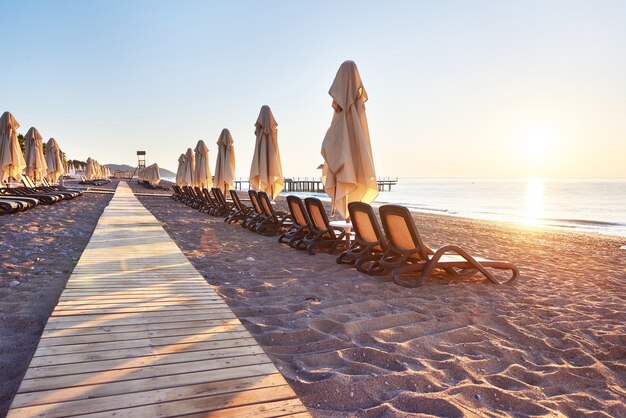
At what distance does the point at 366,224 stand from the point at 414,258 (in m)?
0.74

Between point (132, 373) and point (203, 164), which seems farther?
point (203, 164)

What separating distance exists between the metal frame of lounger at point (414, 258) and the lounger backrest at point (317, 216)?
157 centimetres

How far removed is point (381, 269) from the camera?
4551 millimetres

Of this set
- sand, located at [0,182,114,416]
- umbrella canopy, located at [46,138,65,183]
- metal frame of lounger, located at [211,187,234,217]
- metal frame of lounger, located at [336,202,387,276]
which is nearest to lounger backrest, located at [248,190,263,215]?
metal frame of lounger, located at [211,187,234,217]

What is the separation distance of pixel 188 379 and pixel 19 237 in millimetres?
6387

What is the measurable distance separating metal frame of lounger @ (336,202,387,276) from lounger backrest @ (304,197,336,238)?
95 cm

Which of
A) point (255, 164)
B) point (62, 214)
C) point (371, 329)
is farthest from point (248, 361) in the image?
point (62, 214)

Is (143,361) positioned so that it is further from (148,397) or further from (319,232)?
(319,232)

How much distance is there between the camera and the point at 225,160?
41.7ft

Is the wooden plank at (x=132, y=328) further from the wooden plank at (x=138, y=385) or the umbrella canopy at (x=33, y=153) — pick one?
the umbrella canopy at (x=33, y=153)

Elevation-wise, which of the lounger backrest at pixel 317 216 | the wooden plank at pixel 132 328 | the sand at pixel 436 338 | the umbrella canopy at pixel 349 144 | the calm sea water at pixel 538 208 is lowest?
the calm sea water at pixel 538 208

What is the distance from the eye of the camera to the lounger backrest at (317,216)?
5.96m

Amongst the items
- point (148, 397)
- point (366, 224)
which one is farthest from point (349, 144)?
point (148, 397)

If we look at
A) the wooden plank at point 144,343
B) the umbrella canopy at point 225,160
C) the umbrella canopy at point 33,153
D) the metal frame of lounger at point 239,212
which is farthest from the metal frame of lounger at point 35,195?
the wooden plank at point 144,343
